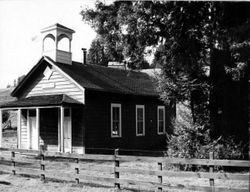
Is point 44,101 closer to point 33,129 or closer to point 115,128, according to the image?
A: point 33,129

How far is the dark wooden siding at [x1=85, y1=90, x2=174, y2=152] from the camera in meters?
19.8

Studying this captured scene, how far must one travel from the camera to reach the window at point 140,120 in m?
23.3

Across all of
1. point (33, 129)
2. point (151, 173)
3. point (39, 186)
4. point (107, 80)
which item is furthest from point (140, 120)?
point (151, 173)

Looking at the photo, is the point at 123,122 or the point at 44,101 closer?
the point at 44,101

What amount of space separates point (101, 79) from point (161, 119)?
5.82 meters

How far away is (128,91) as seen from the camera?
22250 mm

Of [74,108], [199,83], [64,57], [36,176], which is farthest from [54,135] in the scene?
[199,83]

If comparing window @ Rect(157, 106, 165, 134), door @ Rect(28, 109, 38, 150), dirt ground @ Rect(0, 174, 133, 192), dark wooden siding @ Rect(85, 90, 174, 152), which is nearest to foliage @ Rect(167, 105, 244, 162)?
dirt ground @ Rect(0, 174, 133, 192)

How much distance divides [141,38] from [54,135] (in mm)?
10458

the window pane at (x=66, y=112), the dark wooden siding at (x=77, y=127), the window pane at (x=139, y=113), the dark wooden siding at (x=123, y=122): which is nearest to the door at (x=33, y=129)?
the window pane at (x=66, y=112)

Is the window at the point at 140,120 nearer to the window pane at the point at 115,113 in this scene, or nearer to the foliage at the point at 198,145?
the window pane at the point at 115,113

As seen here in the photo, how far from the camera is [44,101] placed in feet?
64.4

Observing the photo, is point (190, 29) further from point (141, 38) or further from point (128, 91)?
point (128, 91)

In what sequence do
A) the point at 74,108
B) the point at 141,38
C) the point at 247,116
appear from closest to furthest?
1. the point at 141,38
2. the point at 247,116
3. the point at 74,108
